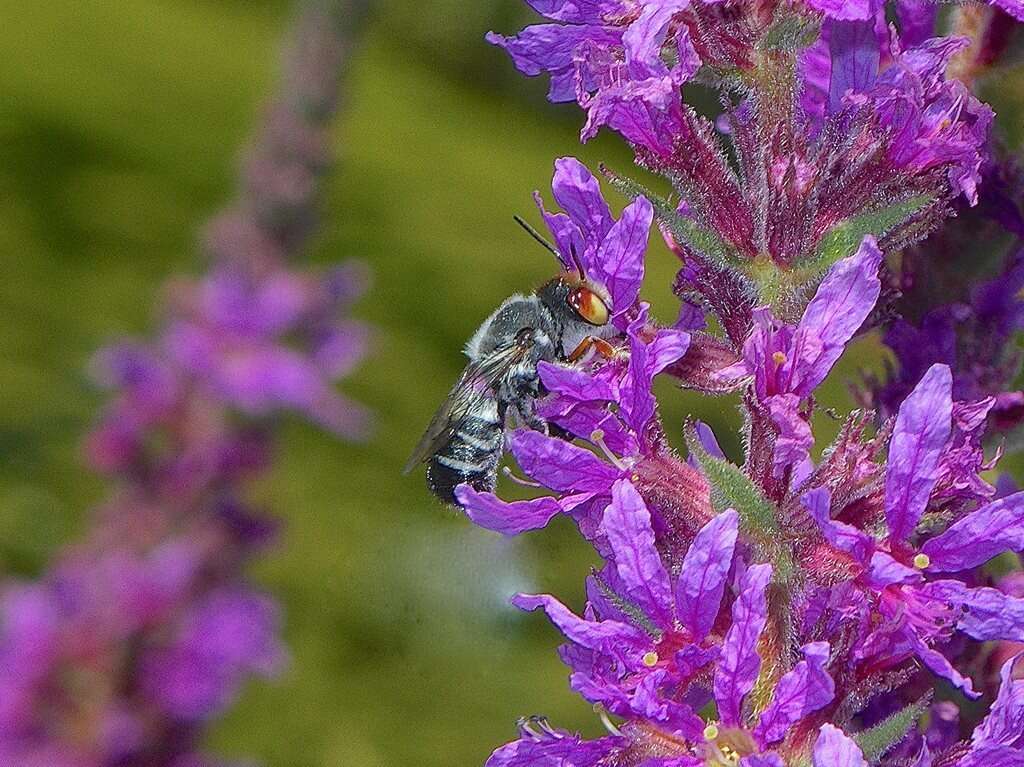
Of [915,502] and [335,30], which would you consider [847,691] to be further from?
[335,30]

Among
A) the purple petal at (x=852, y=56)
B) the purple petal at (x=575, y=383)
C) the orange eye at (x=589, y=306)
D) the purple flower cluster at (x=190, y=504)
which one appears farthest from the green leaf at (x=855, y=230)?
the purple flower cluster at (x=190, y=504)

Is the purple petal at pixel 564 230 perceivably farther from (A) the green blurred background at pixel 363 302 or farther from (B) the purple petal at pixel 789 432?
(A) the green blurred background at pixel 363 302

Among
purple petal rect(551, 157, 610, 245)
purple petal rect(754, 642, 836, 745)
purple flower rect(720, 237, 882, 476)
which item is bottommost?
purple petal rect(754, 642, 836, 745)

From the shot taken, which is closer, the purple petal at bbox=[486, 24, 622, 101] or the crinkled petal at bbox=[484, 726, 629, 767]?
the crinkled petal at bbox=[484, 726, 629, 767]

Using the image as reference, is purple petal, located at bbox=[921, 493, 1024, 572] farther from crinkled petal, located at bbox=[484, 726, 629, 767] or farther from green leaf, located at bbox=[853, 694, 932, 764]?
crinkled petal, located at bbox=[484, 726, 629, 767]

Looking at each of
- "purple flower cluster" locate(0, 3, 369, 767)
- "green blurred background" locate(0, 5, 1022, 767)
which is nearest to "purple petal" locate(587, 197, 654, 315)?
"green blurred background" locate(0, 5, 1022, 767)

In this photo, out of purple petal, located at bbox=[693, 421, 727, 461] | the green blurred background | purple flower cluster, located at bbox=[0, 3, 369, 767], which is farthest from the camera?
the green blurred background
